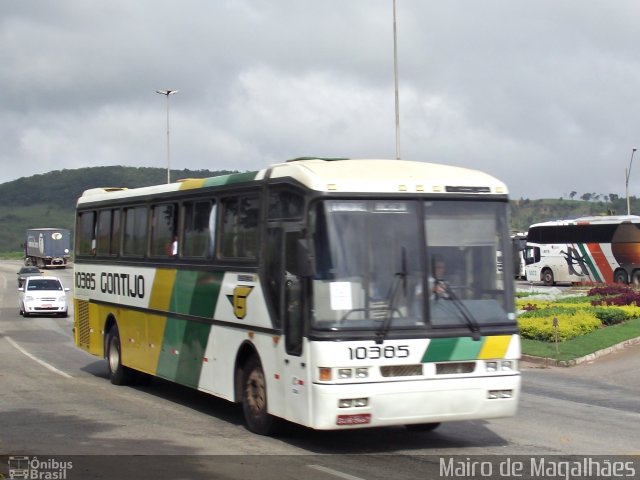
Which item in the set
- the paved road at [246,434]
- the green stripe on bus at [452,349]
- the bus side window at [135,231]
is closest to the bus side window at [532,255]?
the paved road at [246,434]

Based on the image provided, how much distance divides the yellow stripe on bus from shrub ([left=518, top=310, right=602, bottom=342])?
41.8 ft

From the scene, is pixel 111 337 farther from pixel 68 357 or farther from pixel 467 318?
pixel 467 318

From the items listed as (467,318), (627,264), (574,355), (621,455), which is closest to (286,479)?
(467,318)

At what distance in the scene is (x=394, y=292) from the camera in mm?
10859

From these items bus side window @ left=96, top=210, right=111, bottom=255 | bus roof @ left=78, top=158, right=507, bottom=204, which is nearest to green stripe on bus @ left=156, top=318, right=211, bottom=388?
bus roof @ left=78, top=158, right=507, bottom=204

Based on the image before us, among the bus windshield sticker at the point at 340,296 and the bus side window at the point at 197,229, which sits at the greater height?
the bus side window at the point at 197,229

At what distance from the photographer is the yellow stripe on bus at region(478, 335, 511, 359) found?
36.3 ft

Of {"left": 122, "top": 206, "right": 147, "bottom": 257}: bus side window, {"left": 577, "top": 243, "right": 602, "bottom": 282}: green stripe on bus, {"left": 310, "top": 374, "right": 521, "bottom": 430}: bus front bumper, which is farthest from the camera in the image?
{"left": 577, "top": 243, "right": 602, "bottom": 282}: green stripe on bus

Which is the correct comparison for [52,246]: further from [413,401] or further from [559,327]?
[413,401]

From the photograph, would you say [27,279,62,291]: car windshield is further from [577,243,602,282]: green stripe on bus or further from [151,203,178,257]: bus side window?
[577,243,602,282]: green stripe on bus

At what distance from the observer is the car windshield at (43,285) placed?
4019 centimetres

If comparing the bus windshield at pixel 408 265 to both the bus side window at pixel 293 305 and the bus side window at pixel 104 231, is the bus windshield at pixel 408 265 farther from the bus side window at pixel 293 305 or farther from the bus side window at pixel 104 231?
the bus side window at pixel 104 231

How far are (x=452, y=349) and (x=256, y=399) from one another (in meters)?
2.77

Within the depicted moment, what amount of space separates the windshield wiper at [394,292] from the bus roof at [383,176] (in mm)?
825
